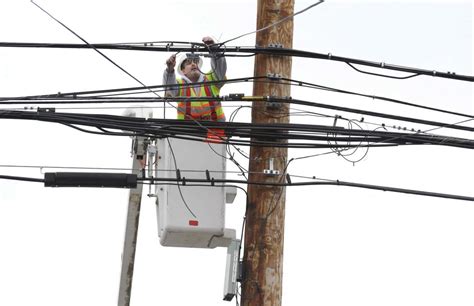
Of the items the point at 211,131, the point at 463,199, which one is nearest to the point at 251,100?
the point at 211,131

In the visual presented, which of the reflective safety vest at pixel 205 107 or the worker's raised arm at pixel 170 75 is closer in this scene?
the worker's raised arm at pixel 170 75

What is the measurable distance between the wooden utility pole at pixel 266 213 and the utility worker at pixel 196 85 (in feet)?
1.78

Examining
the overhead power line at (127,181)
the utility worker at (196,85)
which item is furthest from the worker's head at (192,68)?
the overhead power line at (127,181)

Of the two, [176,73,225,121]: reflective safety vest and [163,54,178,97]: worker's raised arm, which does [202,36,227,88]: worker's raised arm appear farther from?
[163,54,178,97]: worker's raised arm

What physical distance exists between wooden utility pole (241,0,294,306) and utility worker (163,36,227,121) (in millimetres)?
542

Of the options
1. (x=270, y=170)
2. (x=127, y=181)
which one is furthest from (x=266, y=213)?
(x=127, y=181)

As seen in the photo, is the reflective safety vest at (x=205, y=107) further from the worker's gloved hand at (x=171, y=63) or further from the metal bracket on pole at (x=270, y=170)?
the metal bracket on pole at (x=270, y=170)

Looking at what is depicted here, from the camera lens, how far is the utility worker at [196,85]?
1359 cm

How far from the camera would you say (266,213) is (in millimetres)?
12898

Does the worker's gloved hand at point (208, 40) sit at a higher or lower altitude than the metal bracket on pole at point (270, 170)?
higher

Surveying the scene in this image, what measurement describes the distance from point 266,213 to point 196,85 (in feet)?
4.92

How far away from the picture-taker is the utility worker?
13.6 metres

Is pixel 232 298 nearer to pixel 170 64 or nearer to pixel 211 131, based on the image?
pixel 211 131

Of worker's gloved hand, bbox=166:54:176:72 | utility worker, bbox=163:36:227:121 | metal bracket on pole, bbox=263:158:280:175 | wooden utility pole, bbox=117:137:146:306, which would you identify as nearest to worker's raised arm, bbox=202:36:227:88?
utility worker, bbox=163:36:227:121
